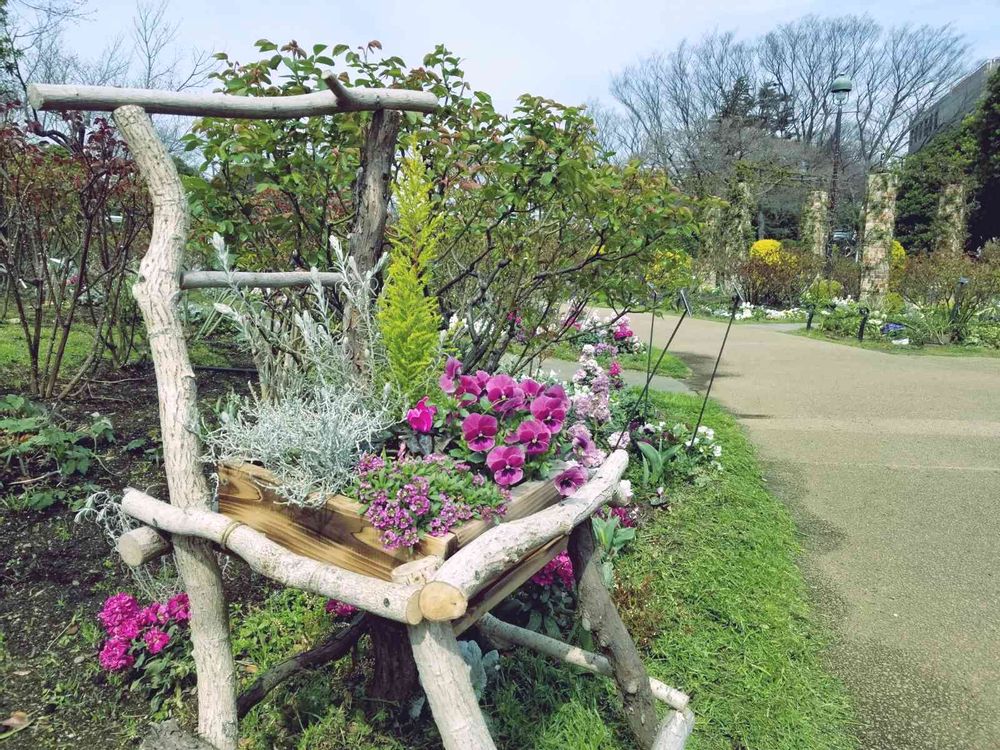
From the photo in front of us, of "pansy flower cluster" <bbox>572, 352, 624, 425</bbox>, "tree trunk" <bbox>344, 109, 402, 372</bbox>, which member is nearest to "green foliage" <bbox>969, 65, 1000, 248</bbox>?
"pansy flower cluster" <bbox>572, 352, 624, 425</bbox>

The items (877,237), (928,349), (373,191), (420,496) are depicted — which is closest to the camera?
(420,496)

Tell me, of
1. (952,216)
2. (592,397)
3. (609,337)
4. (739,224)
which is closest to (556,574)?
(592,397)

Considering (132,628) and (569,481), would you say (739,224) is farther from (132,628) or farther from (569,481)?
(132,628)

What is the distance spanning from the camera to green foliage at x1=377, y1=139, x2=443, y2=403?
1.72 meters

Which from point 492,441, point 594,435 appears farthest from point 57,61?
point 492,441

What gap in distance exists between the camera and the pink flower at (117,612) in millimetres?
2201

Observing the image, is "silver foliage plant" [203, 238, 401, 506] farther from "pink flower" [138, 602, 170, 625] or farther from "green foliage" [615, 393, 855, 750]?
"green foliage" [615, 393, 855, 750]

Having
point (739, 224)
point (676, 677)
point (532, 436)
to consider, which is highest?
point (739, 224)

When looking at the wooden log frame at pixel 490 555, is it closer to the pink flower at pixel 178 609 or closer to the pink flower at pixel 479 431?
the pink flower at pixel 479 431

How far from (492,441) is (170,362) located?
821 mm

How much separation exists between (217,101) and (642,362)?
665 centimetres

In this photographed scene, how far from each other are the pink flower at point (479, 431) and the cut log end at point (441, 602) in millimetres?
462

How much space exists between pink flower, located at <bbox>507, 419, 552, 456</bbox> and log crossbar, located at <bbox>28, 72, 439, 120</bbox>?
3.17ft

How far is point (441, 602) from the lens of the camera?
3.89 feet
